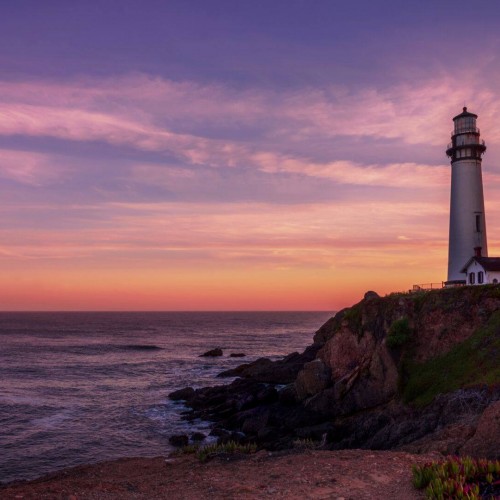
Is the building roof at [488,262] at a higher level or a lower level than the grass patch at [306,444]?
higher

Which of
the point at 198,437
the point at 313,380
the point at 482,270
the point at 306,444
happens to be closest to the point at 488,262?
the point at 482,270

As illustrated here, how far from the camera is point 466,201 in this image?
4288 centimetres

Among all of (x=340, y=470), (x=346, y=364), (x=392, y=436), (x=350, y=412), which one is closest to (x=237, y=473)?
(x=340, y=470)

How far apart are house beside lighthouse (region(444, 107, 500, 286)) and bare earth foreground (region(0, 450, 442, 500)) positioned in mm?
30859

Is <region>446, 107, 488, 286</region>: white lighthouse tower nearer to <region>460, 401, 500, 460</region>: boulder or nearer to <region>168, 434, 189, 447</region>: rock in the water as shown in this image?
<region>168, 434, 189, 447</region>: rock in the water

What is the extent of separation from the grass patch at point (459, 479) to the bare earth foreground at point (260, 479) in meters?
0.50

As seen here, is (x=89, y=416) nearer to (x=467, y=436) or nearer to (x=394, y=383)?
(x=394, y=383)

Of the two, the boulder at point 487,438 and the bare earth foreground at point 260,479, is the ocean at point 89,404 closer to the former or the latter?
the bare earth foreground at point 260,479

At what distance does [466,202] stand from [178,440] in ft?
105

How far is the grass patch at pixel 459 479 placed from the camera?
10.1m

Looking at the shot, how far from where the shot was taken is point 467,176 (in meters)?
43.0

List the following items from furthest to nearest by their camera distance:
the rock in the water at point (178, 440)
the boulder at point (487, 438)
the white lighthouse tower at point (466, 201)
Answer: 1. the white lighthouse tower at point (466, 201)
2. the rock in the water at point (178, 440)
3. the boulder at point (487, 438)

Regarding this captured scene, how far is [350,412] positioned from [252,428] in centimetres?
646

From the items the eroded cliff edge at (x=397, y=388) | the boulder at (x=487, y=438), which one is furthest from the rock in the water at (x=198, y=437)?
the boulder at (x=487, y=438)
